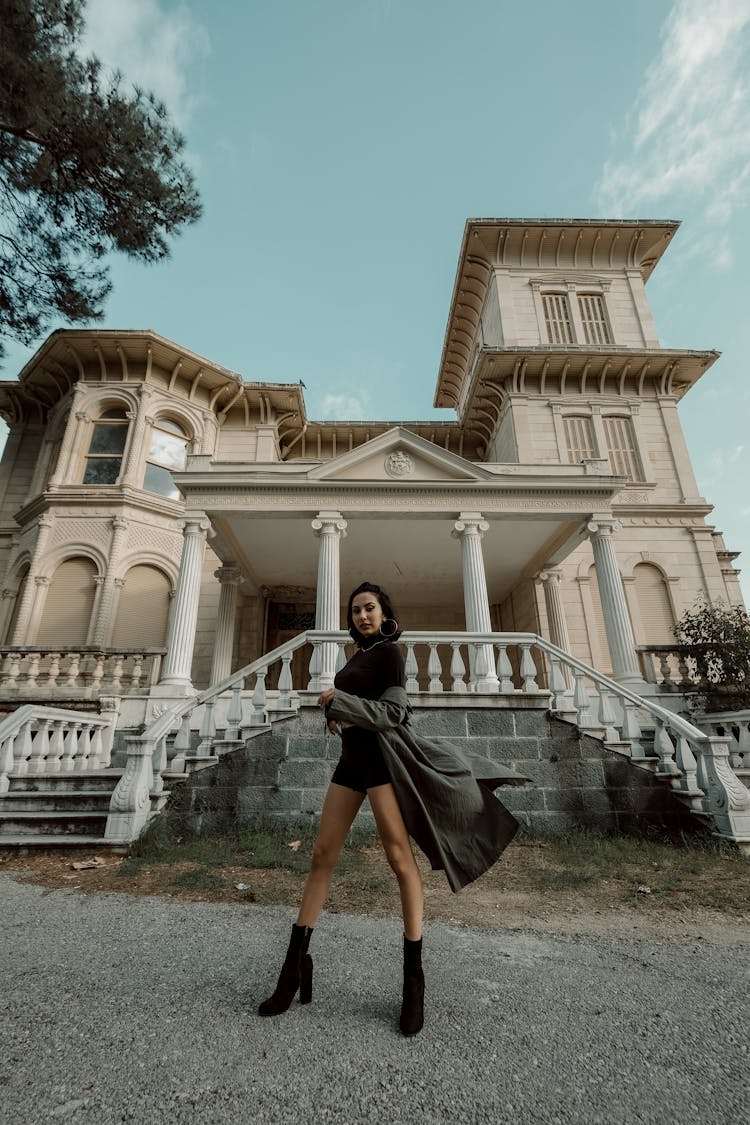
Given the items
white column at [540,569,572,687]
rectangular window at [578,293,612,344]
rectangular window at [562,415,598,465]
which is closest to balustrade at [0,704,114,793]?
white column at [540,569,572,687]

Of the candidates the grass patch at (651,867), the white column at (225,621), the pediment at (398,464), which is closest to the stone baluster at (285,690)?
the grass patch at (651,867)

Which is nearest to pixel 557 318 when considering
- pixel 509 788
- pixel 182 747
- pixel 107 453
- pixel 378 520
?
pixel 378 520

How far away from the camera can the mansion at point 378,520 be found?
9.92 m

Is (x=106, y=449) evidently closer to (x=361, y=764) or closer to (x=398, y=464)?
(x=398, y=464)

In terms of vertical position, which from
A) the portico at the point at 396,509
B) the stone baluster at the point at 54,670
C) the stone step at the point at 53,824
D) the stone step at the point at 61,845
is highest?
the portico at the point at 396,509

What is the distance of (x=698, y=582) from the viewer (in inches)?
541

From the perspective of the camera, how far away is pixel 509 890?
4.49m

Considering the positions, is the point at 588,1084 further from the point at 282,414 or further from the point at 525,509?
the point at 282,414

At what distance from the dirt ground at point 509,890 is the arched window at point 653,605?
9.19 metres

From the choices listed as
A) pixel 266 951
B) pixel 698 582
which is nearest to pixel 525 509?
pixel 698 582

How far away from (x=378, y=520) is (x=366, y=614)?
870 cm

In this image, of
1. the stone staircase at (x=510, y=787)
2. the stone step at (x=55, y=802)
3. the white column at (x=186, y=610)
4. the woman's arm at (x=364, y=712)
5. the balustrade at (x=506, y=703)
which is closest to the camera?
the woman's arm at (x=364, y=712)

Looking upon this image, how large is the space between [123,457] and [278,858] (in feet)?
41.3

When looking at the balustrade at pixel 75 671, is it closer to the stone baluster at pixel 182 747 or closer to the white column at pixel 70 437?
the stone baluster at pixel 182 747
